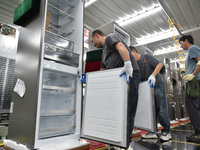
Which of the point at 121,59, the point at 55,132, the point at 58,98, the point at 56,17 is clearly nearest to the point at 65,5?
the point at 56,17

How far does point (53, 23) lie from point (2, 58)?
126cm

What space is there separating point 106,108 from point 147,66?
1453 mm

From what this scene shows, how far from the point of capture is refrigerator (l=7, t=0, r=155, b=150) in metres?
1.75

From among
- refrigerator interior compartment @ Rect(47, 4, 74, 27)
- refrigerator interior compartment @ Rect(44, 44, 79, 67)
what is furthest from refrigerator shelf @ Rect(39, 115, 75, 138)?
refrigerator interior compartment @ Rect(47, 4, 74, 27)

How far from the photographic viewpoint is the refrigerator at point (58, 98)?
175cm

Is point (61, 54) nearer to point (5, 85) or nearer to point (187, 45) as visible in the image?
point (5, 85)

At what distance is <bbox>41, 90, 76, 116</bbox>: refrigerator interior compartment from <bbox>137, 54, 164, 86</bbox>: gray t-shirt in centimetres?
147

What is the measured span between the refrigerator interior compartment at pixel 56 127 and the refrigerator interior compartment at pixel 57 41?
1090mm

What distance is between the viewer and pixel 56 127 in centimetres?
199

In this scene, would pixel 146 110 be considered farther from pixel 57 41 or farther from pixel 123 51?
pixel 57 41

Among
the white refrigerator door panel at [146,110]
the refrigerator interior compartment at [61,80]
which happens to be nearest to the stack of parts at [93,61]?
the refrigerator interior compartment at [61,80]

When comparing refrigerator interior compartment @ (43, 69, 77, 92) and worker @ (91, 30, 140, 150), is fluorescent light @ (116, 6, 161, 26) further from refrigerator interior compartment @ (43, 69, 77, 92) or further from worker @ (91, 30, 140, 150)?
refrigerator interior compartment @ (43, 69, 77, 92)

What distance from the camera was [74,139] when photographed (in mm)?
2082

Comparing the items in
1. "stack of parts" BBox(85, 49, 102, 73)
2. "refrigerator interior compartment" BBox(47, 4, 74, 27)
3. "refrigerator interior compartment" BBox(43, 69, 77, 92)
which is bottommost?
"refrigerator interior compartment" BBox(43, 69, 77, 92)
